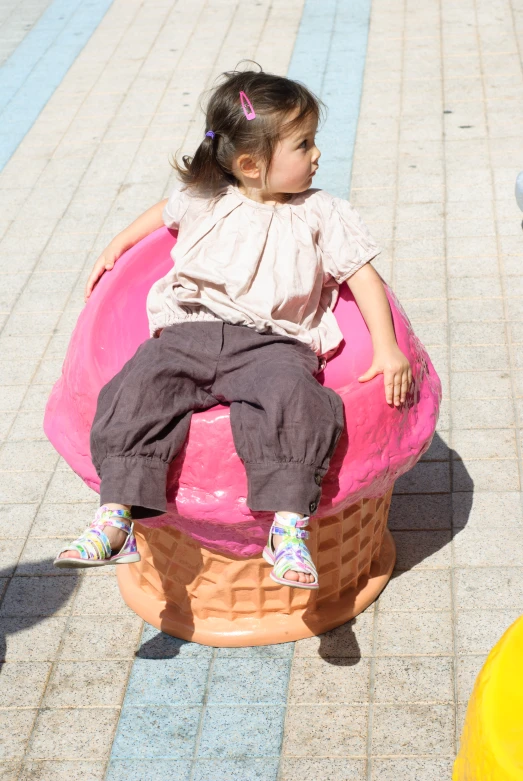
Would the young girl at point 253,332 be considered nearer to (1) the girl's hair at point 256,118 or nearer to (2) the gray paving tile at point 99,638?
(1) the girl's hair at point 256,118

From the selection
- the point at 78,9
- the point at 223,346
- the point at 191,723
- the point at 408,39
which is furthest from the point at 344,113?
the point at 191,723

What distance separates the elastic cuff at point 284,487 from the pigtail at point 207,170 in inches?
37.0

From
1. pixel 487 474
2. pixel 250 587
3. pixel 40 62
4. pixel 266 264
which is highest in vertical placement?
pixel 266 264

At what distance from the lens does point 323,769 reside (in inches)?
99.3

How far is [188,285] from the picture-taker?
2.82m

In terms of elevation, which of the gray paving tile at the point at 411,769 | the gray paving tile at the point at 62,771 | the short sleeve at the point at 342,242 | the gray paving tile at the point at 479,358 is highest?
the short sleeve at the point at 342,242

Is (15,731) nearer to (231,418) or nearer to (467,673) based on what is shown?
(231,418)

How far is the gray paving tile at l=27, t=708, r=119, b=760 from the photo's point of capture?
2.63 meters

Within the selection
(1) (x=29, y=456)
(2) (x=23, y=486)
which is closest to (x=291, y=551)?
(2) (x=23, y=486)

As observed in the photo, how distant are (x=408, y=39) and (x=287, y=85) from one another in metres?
4.81

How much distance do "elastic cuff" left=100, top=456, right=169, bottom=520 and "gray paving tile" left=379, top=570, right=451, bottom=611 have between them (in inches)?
36.2

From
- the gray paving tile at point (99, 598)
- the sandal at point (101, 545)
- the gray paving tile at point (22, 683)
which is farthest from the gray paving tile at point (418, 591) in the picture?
the gray paving tile at point (22, 683)

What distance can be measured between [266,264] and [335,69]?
4390mm

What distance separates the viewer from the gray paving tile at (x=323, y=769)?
2.50m
